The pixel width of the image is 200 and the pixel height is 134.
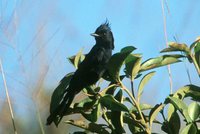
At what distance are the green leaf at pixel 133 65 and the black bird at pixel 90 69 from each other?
0.23 m

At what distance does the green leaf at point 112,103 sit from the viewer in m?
1.19

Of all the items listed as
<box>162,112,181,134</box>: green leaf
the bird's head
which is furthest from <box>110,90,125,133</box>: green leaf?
the bird's head

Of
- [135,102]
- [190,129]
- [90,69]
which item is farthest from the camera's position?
[90,69]

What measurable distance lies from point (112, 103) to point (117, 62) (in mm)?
150

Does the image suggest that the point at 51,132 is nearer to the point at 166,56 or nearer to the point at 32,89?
the point at 32,89

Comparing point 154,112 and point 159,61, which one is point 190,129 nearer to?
point 154,112

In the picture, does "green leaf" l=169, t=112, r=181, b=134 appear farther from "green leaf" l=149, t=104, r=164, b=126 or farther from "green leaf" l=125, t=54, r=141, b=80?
"green leaf" l=125, t=54, r=141, b=80

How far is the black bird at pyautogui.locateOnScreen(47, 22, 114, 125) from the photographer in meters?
1.46

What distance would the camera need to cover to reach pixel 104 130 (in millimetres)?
1331

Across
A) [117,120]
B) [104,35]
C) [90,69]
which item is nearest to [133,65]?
[117,120]

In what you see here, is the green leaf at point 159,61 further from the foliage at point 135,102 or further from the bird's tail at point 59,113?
the bird's tail at point 59,113

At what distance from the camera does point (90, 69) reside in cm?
195

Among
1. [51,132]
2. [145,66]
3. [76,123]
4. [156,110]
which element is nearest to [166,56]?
[145,66]

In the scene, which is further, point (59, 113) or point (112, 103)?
point (59, 113)
